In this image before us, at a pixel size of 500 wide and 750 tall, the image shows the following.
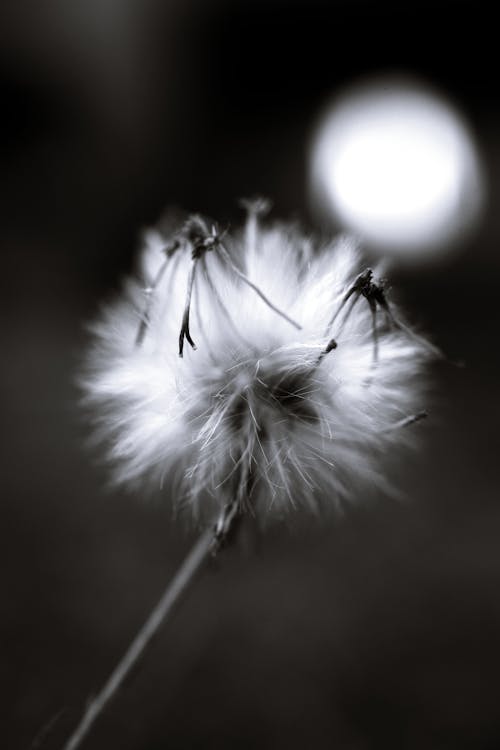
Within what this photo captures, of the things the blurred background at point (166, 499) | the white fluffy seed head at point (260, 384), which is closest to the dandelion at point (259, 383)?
the white fluffy seed head at point (260, 384)

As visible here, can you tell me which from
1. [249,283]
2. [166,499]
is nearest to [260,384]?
[249,283]

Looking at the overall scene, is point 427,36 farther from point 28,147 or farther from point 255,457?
point 255,457

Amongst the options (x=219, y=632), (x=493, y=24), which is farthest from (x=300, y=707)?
(x=493, y=24)

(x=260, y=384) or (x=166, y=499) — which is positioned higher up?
(x=260, y=384)

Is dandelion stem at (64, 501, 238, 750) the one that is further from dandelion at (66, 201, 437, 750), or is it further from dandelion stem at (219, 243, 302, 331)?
dandelion stem at (219, 243, 302, 331)

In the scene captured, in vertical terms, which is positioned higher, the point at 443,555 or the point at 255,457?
the point at 255,457

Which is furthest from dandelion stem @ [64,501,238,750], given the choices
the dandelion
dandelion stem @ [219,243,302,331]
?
dandelion stem @ [219,243,302,331]

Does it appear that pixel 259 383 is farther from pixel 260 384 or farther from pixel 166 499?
pixel 166 499
